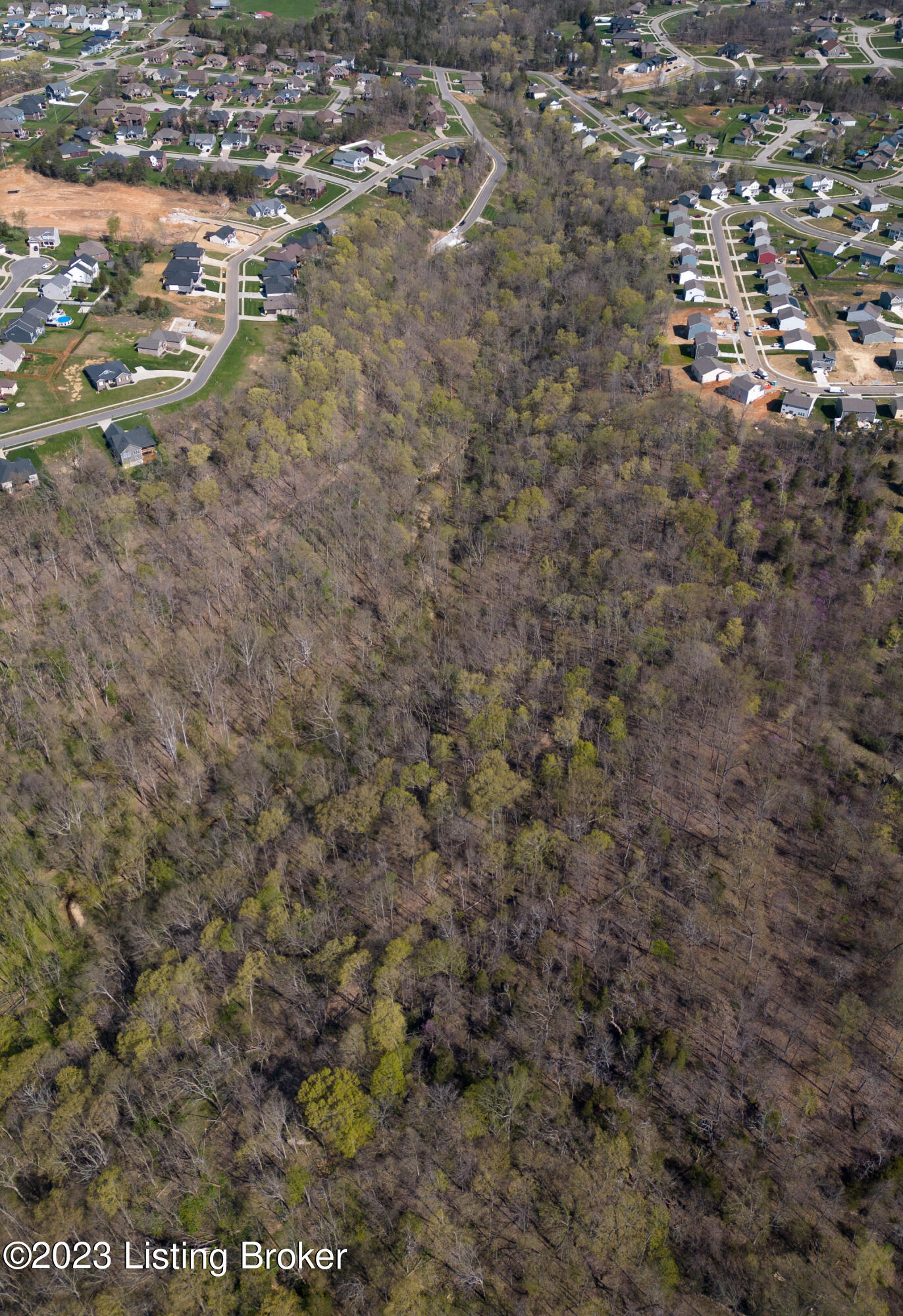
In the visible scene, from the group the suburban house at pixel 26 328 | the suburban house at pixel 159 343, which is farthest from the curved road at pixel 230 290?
the suburban house at pixel 26 328

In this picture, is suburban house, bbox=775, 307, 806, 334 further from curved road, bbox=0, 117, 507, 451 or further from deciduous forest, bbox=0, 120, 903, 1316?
curved road, bbox=0, 117, 507, 451

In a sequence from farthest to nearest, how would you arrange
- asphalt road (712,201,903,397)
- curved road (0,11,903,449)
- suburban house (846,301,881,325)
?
suburban house (846,301,881,325) → asphalt road (712,201,903,397) → curved road (0,11,903,449)

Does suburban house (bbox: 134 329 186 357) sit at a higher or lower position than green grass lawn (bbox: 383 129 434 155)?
lower

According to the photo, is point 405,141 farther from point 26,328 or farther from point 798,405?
point 798,405

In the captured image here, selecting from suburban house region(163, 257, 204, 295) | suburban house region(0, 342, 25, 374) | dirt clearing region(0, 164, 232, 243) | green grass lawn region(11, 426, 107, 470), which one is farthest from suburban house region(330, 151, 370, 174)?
green grass lawn region(11, 426, 107, 470)

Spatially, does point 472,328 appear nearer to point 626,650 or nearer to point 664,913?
point 626,650
